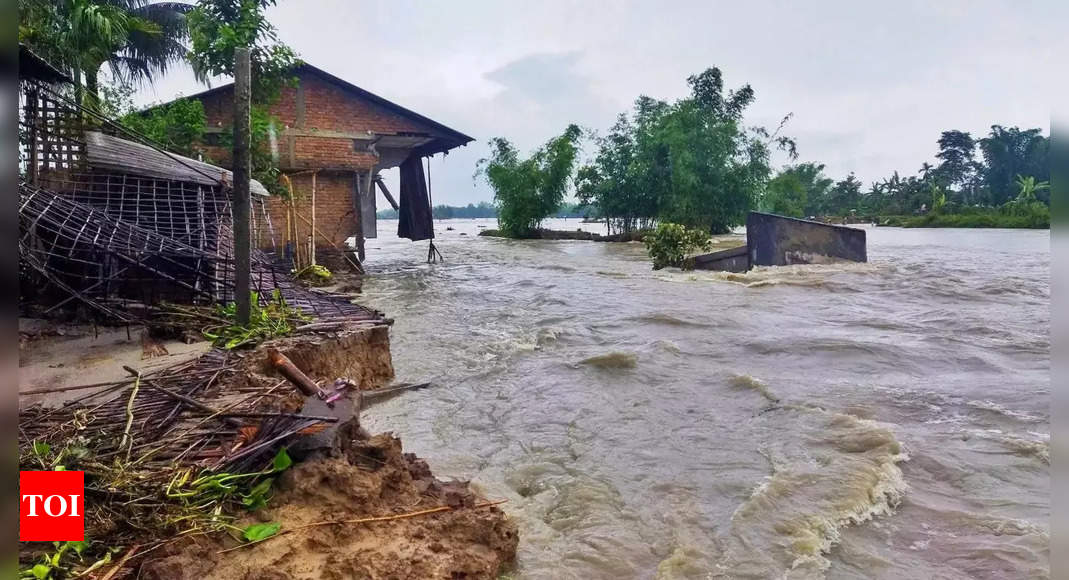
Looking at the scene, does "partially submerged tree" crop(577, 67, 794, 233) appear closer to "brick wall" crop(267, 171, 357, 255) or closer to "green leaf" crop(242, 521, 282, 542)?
"brick wall" crop(267, 171, 357, 255)

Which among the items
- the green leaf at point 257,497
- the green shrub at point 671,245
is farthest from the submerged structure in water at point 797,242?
the green leaf at point 257,497

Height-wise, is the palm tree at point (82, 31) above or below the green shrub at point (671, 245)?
above

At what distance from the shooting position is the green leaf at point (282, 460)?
9.55 ft

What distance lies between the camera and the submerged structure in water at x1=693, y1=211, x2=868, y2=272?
15773 mm

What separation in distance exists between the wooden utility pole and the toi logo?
279cm

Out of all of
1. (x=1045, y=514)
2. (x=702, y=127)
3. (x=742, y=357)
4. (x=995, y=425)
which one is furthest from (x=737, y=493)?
(x=702, y=127)

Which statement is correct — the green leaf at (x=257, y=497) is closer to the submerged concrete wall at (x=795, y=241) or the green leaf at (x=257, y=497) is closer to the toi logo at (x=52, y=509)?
the toi logo at (x=52, y=509)

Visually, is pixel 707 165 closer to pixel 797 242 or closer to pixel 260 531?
pixel 797 242

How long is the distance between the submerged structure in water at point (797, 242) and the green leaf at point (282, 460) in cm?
1460

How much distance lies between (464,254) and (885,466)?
2140cm

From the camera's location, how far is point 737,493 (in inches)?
155

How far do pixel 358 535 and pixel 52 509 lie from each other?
1.09 meters

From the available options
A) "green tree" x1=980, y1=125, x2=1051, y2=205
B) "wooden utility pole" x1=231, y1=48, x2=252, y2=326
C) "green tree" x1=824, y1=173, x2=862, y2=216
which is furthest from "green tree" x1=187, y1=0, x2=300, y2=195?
"green tree" x1=824, y1=173, x2=862, y2=216

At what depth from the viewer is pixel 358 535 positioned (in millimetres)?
2701
